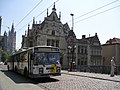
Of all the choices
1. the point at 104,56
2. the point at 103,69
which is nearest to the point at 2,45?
the point at 104,56

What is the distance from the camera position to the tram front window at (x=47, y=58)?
18.3 meters

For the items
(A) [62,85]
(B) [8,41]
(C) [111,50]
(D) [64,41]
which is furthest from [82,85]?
(B) [8,41]

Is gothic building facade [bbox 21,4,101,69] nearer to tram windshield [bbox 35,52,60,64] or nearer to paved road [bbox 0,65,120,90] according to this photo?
tram windshield [bbox 35,52,60,64]

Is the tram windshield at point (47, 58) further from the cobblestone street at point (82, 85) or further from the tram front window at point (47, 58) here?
the cobblestone street at point (82, 85)

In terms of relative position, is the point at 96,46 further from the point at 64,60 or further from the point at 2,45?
the point at 2,45

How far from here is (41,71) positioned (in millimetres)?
18172

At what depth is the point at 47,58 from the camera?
733 inches

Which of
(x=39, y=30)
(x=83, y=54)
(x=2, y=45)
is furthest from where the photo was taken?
(x=2, y=45)

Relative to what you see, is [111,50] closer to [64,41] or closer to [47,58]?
[64,41]

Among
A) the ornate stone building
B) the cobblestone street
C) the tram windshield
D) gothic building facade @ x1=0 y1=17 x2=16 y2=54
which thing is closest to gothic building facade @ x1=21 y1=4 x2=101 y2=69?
the ornate stone building

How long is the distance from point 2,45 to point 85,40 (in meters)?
68.8

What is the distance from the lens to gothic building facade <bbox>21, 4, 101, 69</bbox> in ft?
179

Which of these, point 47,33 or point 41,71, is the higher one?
point 47,33

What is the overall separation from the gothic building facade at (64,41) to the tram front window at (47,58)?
31.3m
